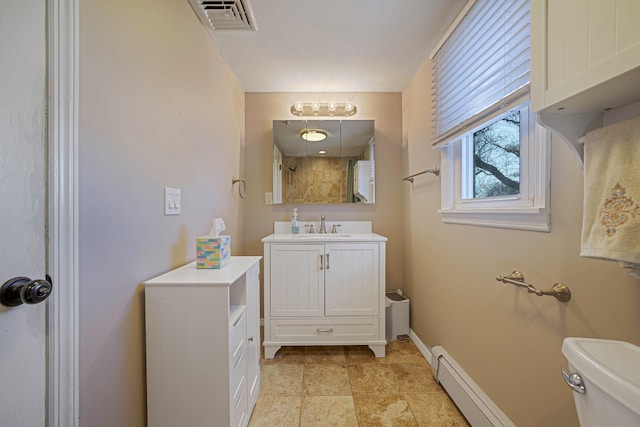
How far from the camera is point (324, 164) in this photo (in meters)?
2.28

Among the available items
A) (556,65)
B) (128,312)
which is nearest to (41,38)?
(128,312)

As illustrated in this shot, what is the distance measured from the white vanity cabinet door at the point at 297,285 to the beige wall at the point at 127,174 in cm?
69

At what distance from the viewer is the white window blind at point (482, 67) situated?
93 cm

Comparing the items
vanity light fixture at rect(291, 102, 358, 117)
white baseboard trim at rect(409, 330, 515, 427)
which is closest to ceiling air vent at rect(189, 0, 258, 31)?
vanity light fixture at rect(291, 102, 358, 117)

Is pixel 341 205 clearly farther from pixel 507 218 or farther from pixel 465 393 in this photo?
pixel 465 393

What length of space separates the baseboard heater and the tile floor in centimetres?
7

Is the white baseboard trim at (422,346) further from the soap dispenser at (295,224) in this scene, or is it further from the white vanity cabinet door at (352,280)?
the soap dispenser at (295,224)

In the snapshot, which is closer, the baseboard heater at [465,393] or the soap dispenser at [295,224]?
the baseboard heater at [465,393]

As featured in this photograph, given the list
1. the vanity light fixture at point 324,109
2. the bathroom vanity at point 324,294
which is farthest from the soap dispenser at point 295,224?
the vanity light fixture at point 324,109

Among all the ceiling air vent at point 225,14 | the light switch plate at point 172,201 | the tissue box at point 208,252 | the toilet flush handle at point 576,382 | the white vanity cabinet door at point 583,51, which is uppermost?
the ceiling air vent at point 225,14

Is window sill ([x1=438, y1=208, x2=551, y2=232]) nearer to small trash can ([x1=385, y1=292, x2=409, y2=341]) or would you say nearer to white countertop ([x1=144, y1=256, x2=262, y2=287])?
small trash can ([x1=385, y1=292, x2=409, y2=341])

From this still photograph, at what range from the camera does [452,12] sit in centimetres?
137

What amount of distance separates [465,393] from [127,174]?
1857 millimetres

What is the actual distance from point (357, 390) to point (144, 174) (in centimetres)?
163
